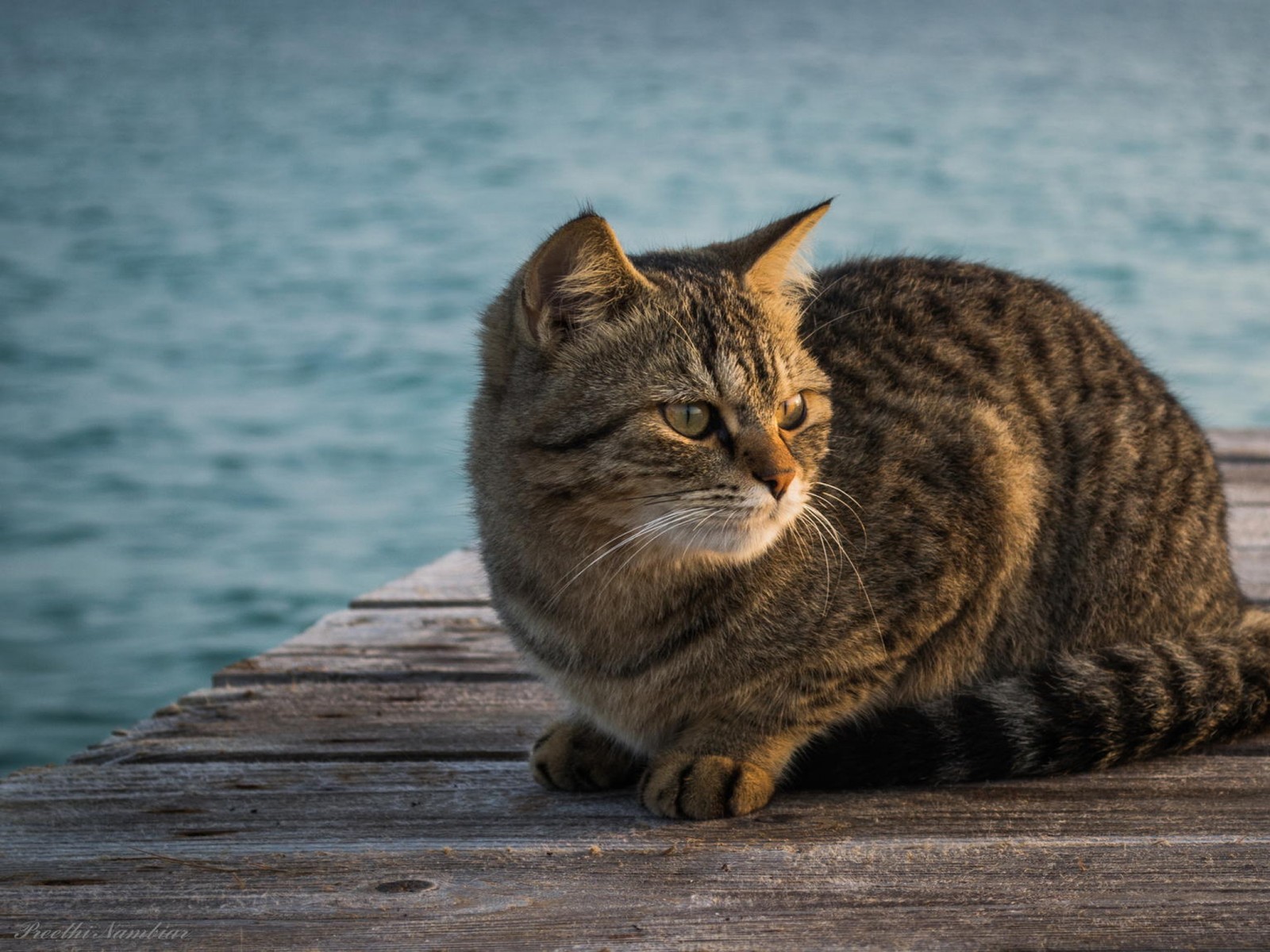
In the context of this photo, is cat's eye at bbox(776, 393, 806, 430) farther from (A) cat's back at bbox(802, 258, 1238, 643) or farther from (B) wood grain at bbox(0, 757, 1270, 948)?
(B) wood grain at bbox(0, 757, 1270, 948)

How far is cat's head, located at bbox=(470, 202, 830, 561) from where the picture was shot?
227 cm

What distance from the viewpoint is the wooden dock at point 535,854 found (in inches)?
72.9

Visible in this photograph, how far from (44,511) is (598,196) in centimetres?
691

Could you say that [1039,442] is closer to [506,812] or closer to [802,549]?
[802,549]

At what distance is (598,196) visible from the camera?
13.8m

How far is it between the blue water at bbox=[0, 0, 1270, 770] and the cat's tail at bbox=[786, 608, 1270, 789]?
37.6 inches

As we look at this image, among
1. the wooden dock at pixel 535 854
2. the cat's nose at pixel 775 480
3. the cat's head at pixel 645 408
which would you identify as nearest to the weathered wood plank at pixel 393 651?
the wooden dock at pixel 535 854

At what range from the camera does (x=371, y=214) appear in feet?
51.2

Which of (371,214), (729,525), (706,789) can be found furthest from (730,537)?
(371,214)

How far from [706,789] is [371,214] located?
14140 mm

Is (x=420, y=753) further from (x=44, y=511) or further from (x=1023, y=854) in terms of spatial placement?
(x=44, y=511)

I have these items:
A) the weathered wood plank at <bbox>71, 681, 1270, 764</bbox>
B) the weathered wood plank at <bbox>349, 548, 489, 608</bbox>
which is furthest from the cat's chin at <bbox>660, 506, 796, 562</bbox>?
the weathered wood plank at <bbox>349, 548, 489, 608</bbox>

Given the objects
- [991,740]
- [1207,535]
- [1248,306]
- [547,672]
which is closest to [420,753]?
[547,672]

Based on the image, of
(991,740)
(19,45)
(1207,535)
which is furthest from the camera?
(19,45)
